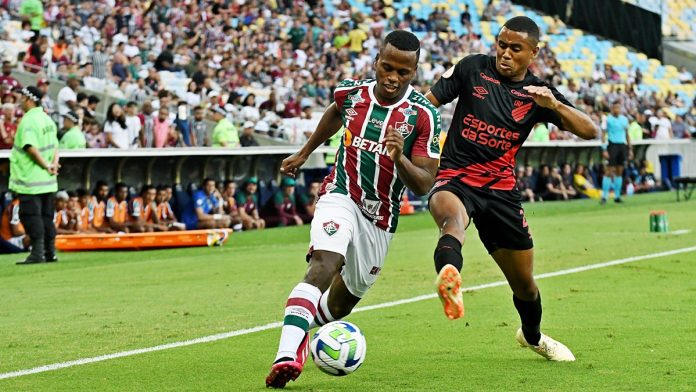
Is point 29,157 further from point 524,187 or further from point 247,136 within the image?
point 524,187

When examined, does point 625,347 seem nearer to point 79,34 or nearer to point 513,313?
point 513,313

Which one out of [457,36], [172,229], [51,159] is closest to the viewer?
[51,159]

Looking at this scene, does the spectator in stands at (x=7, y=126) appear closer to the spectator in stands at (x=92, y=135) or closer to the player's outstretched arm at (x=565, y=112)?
the spectator in stands at (x=92, y=135)

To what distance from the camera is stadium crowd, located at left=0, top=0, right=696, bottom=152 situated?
2238 centimetres

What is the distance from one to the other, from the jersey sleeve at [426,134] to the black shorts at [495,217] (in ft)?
1.85

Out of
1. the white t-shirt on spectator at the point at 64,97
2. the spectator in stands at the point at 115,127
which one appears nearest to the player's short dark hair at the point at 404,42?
the spectator in stands at the point at 115,127

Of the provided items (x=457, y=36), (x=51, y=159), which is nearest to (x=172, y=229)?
(x=51, y=159)

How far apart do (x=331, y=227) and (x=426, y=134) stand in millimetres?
861

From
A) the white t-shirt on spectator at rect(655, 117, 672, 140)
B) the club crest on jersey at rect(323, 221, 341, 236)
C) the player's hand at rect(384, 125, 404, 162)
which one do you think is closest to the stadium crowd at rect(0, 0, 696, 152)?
the white t-shirt on spectator at rect(655, 117, 672, 140)

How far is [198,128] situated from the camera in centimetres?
2419

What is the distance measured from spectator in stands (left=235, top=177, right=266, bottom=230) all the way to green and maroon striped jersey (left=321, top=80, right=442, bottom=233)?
1616 cm

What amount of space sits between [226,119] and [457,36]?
744 inches

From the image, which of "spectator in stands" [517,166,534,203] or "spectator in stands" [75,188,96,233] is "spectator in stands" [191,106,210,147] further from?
"spectator in stands" [517,166,534,203]

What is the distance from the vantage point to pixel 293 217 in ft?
82.2
